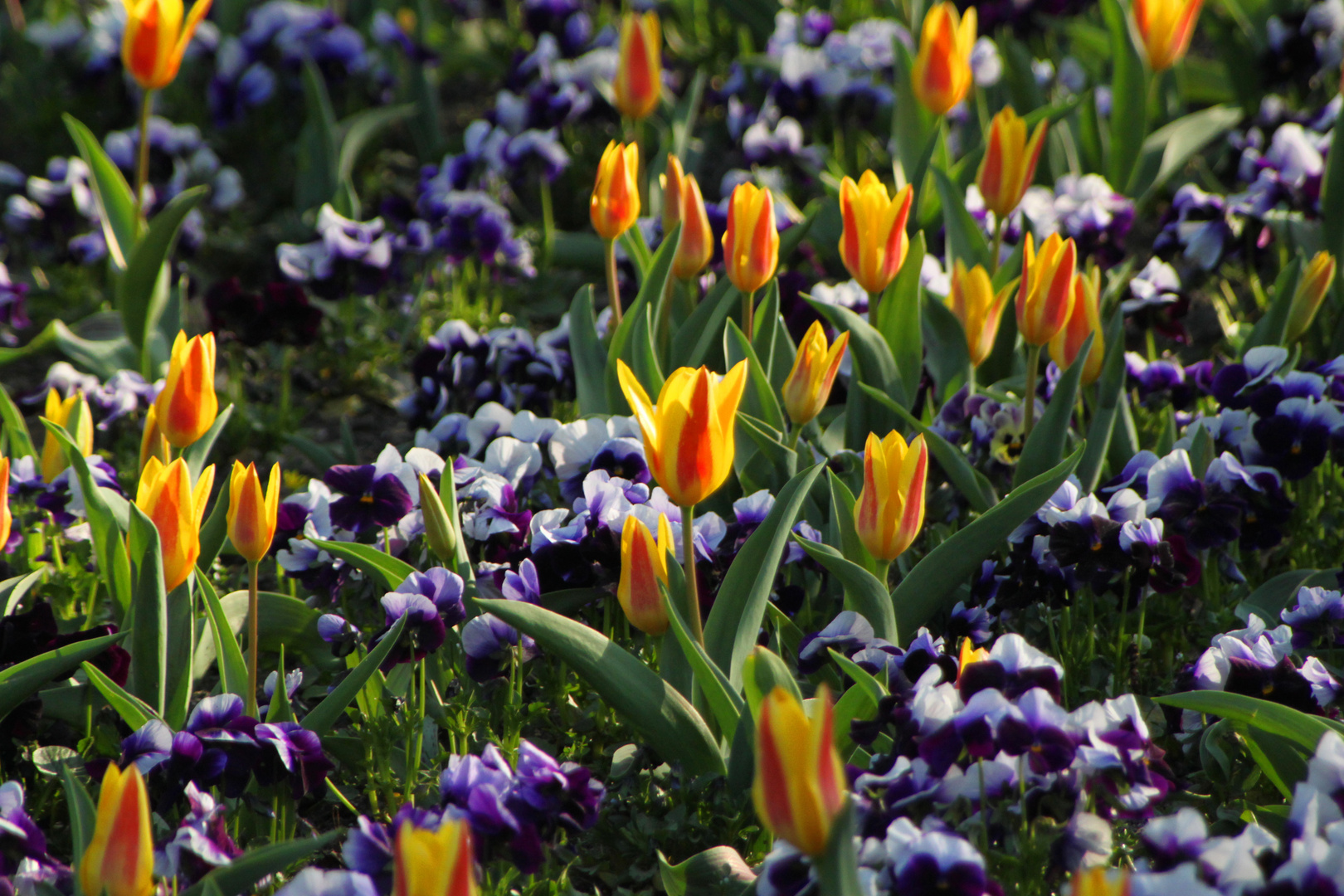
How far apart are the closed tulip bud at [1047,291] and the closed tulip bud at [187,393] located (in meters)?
1.21

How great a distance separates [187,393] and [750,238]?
2.95 feet

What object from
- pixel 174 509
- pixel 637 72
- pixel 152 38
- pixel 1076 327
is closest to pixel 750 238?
pixel 1076 327

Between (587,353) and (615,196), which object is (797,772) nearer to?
(615,196)

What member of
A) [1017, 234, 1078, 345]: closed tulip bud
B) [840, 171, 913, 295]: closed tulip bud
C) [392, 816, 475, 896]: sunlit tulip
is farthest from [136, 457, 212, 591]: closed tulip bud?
[1017, 234, 1078, 345]: closed tulip bud

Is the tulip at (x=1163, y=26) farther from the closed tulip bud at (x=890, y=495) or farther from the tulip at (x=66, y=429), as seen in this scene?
the tulip at (x=66, y=429)

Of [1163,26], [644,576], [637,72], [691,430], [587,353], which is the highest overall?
[1163,26]

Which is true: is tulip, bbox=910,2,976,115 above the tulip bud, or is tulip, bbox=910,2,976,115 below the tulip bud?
above

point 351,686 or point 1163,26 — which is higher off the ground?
point 1163,26

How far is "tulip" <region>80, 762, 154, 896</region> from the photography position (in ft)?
3.86

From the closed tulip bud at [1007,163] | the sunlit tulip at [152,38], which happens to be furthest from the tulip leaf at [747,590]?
the sunlit tulip at [152,38]

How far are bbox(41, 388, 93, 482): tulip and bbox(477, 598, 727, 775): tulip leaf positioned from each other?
961 mm

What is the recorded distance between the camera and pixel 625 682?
5.33ft

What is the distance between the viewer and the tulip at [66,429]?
2133 mm

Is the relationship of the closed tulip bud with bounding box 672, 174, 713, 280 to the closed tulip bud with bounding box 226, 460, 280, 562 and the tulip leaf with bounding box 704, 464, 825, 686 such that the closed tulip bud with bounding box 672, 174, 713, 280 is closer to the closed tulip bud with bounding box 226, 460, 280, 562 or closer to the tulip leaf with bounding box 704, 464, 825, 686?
the tulip leaf with bounding box 704, 464, 825, 686
